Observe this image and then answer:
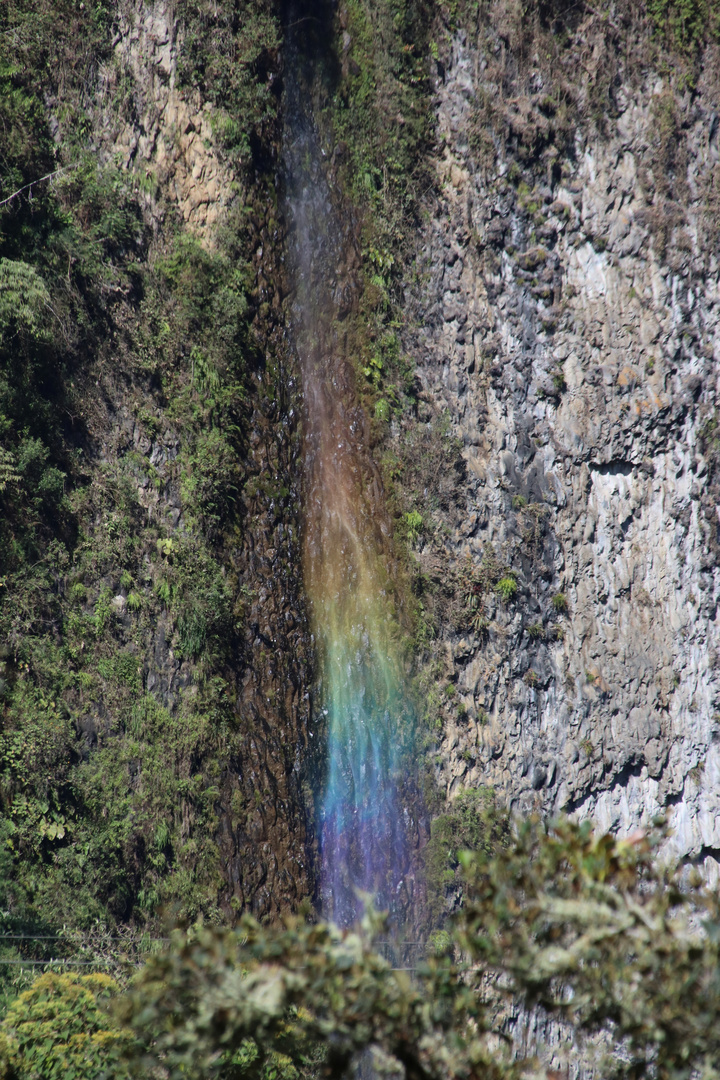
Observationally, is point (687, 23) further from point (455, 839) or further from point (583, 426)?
point (455, 839)

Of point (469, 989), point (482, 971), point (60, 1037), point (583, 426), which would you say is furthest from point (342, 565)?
point (469, 989)

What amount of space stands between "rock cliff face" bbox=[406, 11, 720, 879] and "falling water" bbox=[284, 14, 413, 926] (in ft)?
3.20

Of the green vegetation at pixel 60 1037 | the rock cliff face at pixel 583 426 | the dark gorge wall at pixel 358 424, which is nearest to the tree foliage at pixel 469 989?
the green vegetation at pixel 60 1037

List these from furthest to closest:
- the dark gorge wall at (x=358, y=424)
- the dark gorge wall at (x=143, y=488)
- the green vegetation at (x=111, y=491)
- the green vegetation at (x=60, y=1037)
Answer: the dark gorge wall at (x=358, y=424)
the dark gorge wall at (x=143, y=488)
the green vegetation at (x=111, y=491)
the green vegetation at (x=60, y=1037)

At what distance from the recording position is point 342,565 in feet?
38.2

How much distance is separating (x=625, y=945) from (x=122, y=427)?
8.65 meters

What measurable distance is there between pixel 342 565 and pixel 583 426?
433cm

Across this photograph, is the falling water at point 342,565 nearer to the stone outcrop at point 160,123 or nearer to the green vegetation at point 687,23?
the stone outcrop at point 160,123

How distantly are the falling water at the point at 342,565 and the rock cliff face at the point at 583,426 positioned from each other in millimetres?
976

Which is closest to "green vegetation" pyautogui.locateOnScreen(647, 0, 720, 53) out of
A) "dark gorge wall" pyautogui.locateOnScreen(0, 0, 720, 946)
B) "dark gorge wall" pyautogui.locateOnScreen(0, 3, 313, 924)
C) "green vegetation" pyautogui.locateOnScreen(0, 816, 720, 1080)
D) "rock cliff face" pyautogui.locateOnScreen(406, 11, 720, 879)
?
"dark gorge wall" pyautogui.locateOnScreen(0, 0, 720, 946)

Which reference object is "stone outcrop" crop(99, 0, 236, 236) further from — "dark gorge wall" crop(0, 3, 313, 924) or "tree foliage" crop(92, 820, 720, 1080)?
"tree foliage" crop(92, 820, 720, 1080)

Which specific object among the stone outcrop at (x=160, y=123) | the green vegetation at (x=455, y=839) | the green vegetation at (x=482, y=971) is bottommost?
the green vegetation at (x=455, y=839)

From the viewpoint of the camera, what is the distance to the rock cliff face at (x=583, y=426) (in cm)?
1041

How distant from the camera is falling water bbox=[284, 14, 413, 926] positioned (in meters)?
11.1
